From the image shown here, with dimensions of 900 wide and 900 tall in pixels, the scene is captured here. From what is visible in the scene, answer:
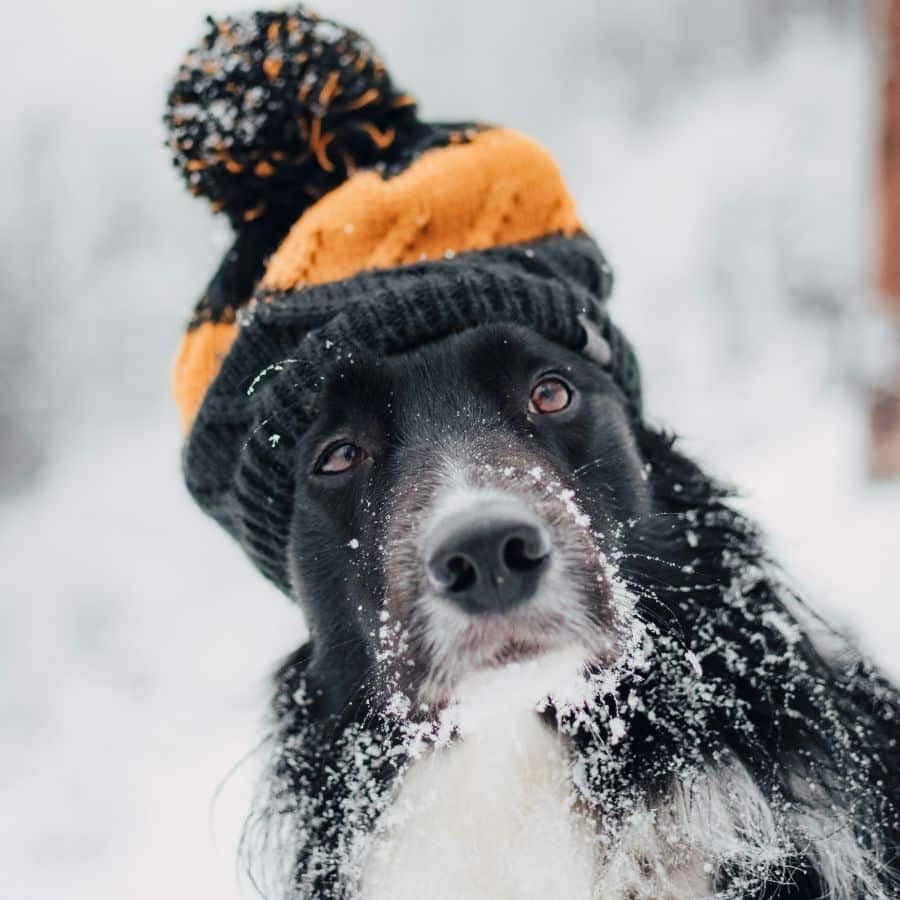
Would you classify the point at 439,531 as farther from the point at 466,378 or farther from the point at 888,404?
the point at 888,404

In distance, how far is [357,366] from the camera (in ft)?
5.22

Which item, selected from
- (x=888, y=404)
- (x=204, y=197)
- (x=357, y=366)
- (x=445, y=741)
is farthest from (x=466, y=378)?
(x=888, y=404)

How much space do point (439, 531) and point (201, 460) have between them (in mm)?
794

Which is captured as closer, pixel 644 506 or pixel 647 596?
pixel 647 596

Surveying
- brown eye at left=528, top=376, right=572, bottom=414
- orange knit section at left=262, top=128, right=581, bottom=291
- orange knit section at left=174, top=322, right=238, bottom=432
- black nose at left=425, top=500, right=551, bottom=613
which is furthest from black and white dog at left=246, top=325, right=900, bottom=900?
orange knit section at left=174, top=322, right=238, bottom=432

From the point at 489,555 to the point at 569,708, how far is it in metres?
0.41

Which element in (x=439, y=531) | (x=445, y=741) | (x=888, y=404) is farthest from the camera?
(x=888, y=404)

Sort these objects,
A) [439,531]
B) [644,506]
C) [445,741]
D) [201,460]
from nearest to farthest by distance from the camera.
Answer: [439,531] → [445,741] → [644,506] → [201,460]

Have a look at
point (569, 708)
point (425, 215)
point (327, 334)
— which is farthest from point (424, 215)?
point (569, 708)

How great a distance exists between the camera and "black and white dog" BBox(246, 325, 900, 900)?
1.53 metres

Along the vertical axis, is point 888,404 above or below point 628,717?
below

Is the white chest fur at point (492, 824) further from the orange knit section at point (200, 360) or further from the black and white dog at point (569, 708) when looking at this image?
the orange knit section at point (200, 360)

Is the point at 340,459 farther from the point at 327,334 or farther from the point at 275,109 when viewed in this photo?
the point at 275,109

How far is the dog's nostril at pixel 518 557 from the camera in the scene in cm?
126
